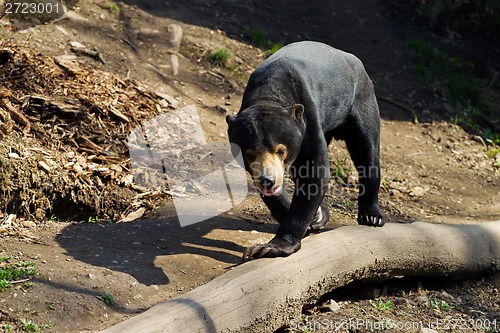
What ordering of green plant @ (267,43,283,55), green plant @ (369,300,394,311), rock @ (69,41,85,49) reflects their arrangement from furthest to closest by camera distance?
green plant @ (267,43,283,55), rock @ (69,41,85,49), green plant @ (369,300,394,311)

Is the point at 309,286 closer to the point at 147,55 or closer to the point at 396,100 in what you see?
the point at 147,55

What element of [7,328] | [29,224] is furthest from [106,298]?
[29,224]

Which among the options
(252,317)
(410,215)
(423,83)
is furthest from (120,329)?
(423,83)

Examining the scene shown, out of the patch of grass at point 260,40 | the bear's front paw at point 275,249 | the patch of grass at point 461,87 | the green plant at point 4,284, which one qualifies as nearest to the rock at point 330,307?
the bear's front paw at point 275,249

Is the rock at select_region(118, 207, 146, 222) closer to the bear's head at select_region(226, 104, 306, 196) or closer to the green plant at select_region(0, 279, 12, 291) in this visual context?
the bear's head at select_region(226, 104, 306, 196)

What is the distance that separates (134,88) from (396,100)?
12.8ft

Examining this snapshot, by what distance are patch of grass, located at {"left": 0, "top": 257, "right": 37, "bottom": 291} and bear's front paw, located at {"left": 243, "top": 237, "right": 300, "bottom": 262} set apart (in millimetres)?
1391

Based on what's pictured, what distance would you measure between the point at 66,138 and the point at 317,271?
10.5ft

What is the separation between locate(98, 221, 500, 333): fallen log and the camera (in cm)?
420

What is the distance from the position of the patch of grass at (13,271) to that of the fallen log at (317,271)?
0.95 meters

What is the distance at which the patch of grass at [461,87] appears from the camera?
10.3 m

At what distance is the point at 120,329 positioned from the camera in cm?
383

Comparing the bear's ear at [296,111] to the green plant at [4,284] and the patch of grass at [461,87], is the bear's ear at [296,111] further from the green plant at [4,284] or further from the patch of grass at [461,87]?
the patch of grass at [461,87]

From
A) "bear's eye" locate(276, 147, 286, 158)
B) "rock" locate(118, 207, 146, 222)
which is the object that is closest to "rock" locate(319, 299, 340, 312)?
"bear's eye" locate(276, 147, 286, 158)
